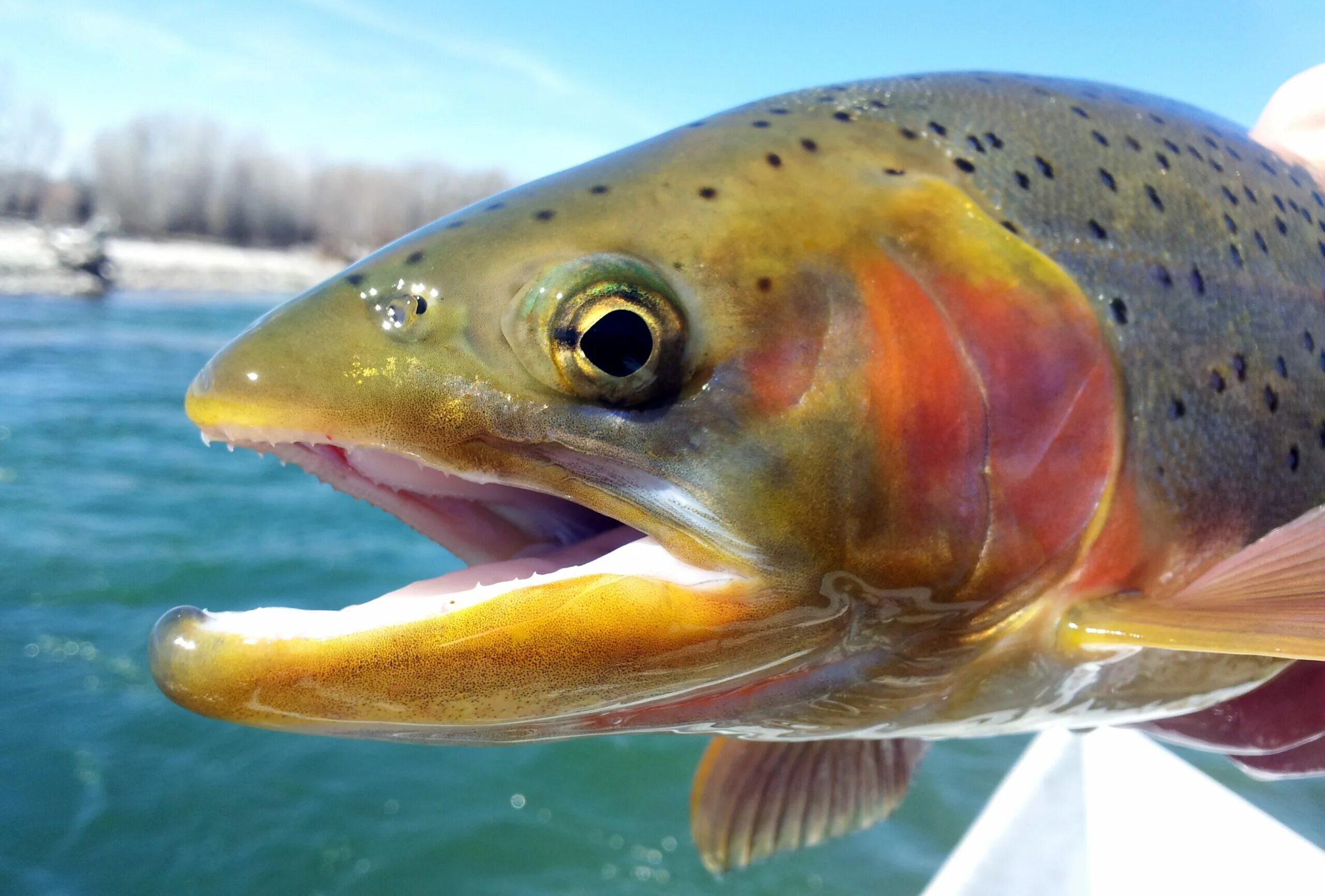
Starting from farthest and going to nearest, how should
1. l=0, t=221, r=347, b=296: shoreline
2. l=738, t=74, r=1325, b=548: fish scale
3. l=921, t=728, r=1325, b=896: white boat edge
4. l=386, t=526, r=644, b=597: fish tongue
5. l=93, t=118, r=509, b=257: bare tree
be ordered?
l=93, t=118, r=509, b=257: bare tree
l=0, t=221, r=347, b=296: shoreline
l=921, t=728, r=1325, b=896: white boat edge
l=738, t=74, r=1325, b=548: fish scale
l=386, t=526, r=644, b=597: fish tongue

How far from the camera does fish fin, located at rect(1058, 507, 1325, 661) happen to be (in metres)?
1.35

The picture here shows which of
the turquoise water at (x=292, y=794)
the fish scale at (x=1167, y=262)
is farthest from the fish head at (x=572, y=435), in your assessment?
the turquoise water at (x=292, y=794)

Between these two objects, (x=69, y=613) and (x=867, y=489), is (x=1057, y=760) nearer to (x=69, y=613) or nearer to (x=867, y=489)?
(x=867, y=489)

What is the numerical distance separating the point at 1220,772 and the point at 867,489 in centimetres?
725

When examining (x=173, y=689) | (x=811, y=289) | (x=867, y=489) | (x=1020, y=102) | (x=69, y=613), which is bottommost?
(x=173, y=689)

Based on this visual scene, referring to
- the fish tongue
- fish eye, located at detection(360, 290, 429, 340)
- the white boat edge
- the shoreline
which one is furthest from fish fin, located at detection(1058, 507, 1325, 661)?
the shoreline

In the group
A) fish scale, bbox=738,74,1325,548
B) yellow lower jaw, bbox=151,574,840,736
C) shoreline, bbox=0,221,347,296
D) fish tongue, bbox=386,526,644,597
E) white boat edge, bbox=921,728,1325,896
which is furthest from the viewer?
shoreline, bbox=0,221,347,296

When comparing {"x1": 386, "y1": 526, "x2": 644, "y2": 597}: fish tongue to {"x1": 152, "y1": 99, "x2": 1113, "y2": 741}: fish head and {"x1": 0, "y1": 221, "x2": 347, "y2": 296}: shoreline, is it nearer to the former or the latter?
{"x1": 152, "y1": 99, "x2": 1113, "y2": 741}: fish head

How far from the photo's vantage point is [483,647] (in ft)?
3.82

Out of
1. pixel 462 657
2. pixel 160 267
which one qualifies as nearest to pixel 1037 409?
pixel 462 657

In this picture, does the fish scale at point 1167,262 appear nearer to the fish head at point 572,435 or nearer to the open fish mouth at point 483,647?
the fish head at point 572,435

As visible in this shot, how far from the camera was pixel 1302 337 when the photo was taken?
5.53ft

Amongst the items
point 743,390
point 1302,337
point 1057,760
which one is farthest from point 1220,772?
point 743,390

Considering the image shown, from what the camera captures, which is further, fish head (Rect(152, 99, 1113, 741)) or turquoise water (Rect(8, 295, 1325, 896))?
turquoise water (Rect(8, 295, 1325, 896))
